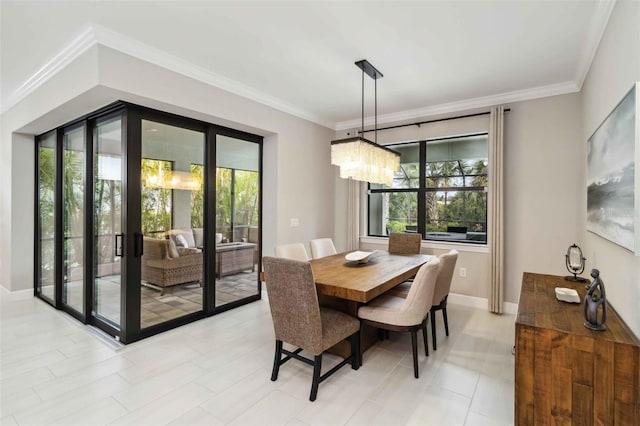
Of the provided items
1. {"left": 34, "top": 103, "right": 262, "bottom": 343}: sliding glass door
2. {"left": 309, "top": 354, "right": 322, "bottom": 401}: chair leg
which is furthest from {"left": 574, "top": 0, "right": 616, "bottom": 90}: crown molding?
{"left": 34, "top": 103, "right": 262, "bottom": 343}: sliding glass door

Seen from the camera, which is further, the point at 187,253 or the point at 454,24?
the point at 187,253

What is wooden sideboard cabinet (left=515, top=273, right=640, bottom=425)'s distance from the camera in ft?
4.81

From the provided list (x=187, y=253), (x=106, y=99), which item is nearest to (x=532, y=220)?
(x=187, y=253)

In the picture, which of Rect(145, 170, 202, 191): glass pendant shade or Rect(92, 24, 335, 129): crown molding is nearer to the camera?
Rect(92, 24, 335, 129): crown molding

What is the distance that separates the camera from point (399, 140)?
4.90m

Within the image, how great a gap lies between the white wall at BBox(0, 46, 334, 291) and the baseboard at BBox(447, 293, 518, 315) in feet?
7.02

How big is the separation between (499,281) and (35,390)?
4.62m

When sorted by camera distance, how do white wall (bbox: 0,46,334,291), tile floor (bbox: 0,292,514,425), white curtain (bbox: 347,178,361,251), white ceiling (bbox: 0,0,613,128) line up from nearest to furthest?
tile floor (bbox: 0,292,514,425)
white ceiling (bbox: 0,0,613,128)
white wall (bbox: 0,46,334,291)
white curtain (bbox: 347,178,361,251)

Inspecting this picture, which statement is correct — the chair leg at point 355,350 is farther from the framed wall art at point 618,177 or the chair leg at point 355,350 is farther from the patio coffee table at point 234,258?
the patio coffee table at point 234,258

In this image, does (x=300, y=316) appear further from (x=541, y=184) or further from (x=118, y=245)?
(x=541, y=184)

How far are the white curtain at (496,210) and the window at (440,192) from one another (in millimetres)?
311

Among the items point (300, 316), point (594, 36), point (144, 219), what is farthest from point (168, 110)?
point (594, 36)

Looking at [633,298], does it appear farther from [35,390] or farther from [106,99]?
[106,99]

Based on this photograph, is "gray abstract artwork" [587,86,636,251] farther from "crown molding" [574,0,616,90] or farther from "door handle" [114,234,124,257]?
"door handle" [114,234,124,257]
